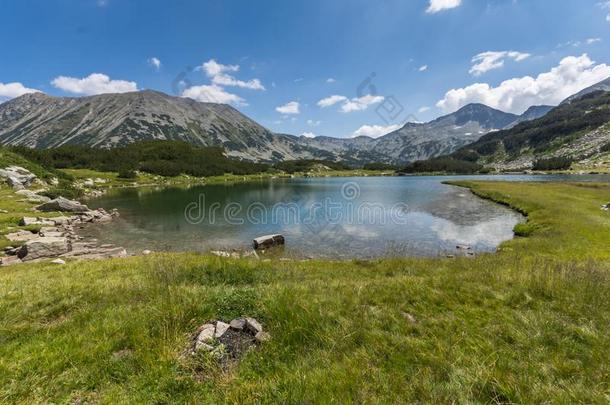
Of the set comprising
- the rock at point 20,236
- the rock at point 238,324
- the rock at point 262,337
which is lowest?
the rock at point 20,236

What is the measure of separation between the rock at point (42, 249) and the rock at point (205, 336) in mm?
23278

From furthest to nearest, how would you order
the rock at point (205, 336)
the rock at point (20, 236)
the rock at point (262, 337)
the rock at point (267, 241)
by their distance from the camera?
the rock at point (267, 241), the rock at point (20, 236), the rock at point (262, 337), the rock at point (205, 336)

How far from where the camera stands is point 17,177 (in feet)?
192

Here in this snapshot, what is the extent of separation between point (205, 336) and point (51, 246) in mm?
24992

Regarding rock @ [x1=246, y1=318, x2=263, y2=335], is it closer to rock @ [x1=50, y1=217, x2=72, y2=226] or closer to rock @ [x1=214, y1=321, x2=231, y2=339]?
rock @ [x1=214, y1=321, x2=231, y2=339]

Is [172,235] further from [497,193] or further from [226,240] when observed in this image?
[497,193]

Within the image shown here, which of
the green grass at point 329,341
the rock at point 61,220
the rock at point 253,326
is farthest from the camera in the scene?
the rock at point 61,220

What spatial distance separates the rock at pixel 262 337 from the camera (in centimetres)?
676

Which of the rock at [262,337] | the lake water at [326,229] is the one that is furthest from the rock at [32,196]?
the rock at [262,337]

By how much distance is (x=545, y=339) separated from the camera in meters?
6.38

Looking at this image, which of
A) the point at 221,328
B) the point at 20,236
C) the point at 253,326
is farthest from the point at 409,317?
the point at 20,236

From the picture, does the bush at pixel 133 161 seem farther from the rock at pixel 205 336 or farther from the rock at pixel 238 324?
the rock at pixel 238 324

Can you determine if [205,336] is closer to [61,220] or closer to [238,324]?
[238,324]

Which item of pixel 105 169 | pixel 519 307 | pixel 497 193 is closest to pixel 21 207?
pixel 519 307
